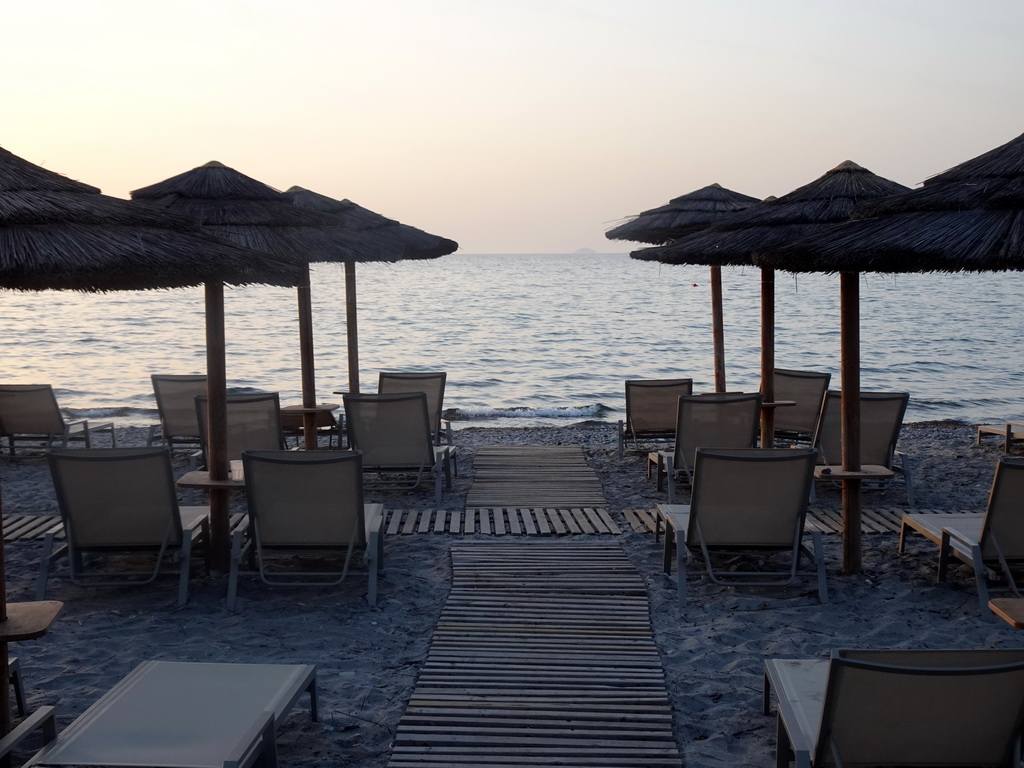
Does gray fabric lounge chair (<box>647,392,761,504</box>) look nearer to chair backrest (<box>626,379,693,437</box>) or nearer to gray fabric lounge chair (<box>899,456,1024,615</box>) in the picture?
chair backrest (<box>626,379,693,437</box>)

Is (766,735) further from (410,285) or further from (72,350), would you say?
(410,285)

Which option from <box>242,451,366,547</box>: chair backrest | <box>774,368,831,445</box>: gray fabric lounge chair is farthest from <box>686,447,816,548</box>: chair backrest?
<box>774,368,831,445</box>: gray fabric lounge chair

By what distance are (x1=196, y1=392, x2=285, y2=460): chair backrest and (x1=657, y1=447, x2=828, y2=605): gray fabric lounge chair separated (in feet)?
11.6

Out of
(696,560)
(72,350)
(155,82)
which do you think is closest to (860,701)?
(696,560)

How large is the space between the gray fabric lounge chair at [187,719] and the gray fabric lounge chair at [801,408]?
6.01m

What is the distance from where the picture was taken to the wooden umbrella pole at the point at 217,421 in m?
5.01

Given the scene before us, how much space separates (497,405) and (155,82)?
9031 millimetres

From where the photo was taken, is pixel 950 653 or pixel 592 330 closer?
pixel 950 653

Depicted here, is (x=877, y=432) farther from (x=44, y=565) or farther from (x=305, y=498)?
(x=44, y=565)

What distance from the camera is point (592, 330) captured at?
34781 millimetres

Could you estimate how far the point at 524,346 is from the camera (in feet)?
95.8

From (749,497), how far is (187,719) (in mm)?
2933

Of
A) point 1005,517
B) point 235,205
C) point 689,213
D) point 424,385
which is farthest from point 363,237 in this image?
point 1005,517

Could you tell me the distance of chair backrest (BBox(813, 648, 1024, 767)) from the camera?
226 cm
